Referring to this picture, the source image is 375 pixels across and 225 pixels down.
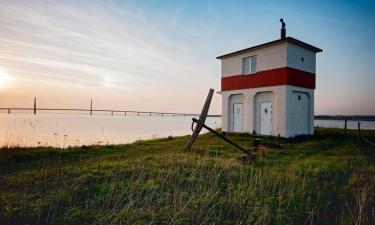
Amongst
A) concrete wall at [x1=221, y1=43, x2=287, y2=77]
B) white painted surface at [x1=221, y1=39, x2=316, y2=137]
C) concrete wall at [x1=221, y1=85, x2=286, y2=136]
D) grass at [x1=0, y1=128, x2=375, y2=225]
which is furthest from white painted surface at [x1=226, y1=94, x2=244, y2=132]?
grass at [x1=0, y1=128, x2=375, y2=225]

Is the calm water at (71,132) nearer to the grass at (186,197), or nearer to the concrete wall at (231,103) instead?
the concrete wall at (231,103)

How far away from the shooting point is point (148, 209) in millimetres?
4250

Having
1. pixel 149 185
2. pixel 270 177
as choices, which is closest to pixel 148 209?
pixel 149 185

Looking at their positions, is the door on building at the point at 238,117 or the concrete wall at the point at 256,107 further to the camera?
the door on building at the point at 238,117

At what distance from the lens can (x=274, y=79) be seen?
57.5 feet

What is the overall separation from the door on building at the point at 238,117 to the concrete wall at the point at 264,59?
9.34 feet

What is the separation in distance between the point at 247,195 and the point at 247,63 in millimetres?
16341

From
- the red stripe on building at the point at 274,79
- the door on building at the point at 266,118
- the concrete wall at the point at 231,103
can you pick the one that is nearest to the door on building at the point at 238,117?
the concrete wall at the point at 231,103

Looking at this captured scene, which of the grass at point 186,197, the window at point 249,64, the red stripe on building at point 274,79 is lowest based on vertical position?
the grass at point 186,197

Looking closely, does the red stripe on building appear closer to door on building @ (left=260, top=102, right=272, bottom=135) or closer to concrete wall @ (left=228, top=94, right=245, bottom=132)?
concrete wall @ (left=228, top=94, right=245, bottom=132)

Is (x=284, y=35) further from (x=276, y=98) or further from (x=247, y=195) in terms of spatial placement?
(x=247, y=195)

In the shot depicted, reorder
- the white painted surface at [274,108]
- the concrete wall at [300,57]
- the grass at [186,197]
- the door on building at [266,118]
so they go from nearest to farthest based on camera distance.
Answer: the grass at [186,197]
the white painted surface at [274,108]
the concrete wall at [300,57]
the door on building at [266,118]

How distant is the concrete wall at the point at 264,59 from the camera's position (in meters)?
17.2

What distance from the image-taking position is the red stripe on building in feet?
55.6
